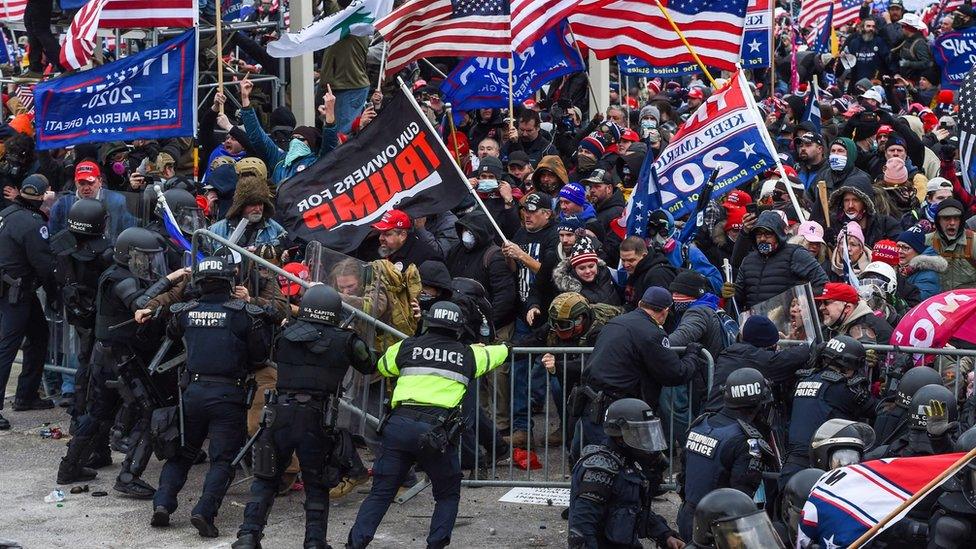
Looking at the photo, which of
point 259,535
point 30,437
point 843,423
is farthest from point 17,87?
point 843,423

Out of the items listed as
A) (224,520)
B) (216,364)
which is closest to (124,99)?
(216,364)

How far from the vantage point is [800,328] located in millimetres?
11016

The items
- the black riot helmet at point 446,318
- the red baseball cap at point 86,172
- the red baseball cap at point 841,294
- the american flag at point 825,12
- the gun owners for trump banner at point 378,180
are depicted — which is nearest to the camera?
the black riot helmet at point 446,318

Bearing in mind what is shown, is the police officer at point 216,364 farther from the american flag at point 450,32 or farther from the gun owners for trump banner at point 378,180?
the american flag at point 450,32

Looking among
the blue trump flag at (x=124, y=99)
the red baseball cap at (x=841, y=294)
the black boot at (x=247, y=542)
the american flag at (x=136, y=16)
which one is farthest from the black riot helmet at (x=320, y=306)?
the american flag at (x=136, y=16)

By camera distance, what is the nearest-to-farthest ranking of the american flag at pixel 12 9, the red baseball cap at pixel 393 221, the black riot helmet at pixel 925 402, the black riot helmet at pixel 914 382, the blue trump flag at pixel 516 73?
the black riot helmet at pixel 925 402, the black riot helmet at pixel 914 382, the red baseball cap at pixel 393 221, the blue trump flag at pixel 516 73, the american flag at pixel 12 9

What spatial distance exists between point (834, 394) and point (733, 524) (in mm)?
3758

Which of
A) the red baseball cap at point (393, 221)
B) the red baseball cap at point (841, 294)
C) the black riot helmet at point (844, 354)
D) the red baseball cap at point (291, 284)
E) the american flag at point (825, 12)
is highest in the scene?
the american flag at point (825, 12)

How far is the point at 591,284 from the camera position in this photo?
11859 millimetres

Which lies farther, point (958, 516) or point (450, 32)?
point (450, 32)

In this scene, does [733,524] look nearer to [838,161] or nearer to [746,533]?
[746,533]

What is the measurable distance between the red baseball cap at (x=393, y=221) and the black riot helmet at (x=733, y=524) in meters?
6.13

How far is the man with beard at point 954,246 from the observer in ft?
40.9

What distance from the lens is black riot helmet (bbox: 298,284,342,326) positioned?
1023cm
